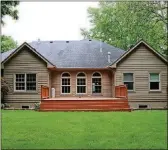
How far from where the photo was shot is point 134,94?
24.8 meters

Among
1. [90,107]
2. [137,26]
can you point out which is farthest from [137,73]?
[137,26]

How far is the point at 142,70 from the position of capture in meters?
24.8

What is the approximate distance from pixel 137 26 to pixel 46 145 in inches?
1137

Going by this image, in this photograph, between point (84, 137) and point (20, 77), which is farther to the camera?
point (20, 77)

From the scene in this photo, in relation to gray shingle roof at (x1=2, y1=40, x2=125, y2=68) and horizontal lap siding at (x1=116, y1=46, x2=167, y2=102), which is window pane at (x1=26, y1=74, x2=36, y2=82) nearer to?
gray shingle roof at (x1=2, y1=40, x2=125, y2=68)

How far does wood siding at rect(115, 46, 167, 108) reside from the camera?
2475 centimetres

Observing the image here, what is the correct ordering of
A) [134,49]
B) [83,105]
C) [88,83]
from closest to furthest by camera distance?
[83,105], [134,49], [88,83]

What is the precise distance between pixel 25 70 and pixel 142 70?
8065 millimetres

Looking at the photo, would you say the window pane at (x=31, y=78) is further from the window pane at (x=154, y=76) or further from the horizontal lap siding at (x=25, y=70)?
the window pane at (x=154, y=76)

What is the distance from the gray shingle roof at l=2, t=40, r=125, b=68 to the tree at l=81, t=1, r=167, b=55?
15.5 feet

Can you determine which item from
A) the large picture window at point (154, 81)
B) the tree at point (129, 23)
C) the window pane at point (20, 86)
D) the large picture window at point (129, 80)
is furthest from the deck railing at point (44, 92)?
the tree at point (129, 23)

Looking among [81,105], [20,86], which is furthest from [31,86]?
[81,105]

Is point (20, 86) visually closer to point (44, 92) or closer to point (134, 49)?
point (44, 92)

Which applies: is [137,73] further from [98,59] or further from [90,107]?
[90,107]
